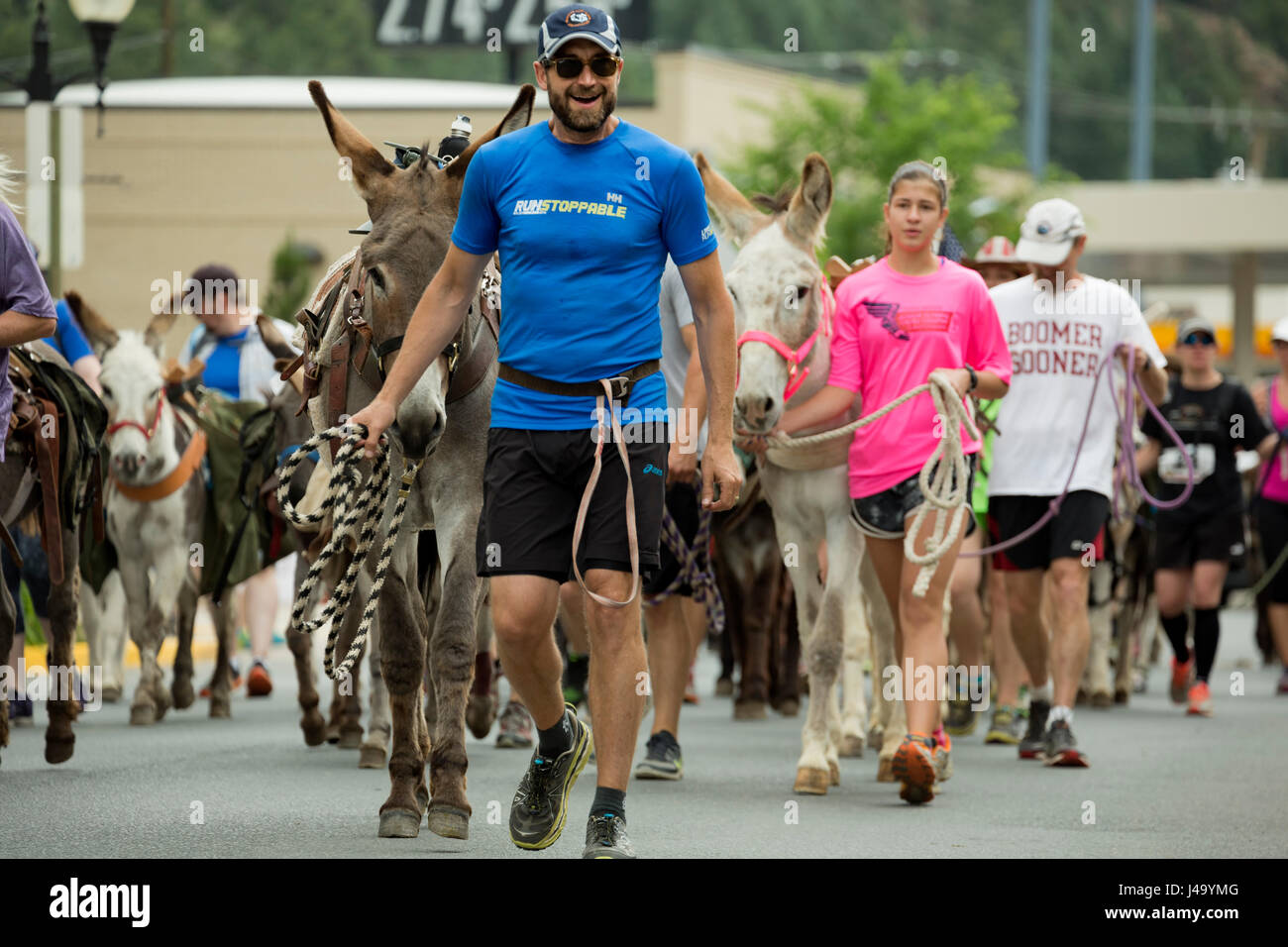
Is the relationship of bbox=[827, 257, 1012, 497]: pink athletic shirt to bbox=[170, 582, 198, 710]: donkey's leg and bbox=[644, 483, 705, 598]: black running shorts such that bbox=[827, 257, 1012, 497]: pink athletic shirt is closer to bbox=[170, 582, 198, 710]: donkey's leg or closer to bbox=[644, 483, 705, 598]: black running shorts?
bbox=[644, 483, 705, 598]: black running shorts

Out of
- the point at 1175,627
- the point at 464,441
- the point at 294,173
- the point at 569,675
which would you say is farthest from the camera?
the point at 294,173

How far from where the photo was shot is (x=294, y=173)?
135 ft

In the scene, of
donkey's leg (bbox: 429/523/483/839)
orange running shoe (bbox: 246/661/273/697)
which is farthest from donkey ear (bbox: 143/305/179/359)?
donkey's leg (bbox: 429/523/483/839)

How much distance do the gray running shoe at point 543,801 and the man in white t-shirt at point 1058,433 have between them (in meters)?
4.60

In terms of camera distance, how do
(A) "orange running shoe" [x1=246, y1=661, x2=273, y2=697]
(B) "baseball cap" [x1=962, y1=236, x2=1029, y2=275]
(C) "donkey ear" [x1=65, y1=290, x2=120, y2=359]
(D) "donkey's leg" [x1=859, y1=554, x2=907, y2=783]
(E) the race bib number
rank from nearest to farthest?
(D) "donkey's leg" [x1=859, y1=554, x2=907, y2=783] → (C) "donkey ear" [x1=65, y1=290, x2=120, y2=359] → (B) "baseball cap" [x1=962, y1=236, x2=1029, y2=275] → (A) "orange running shoe" [x1=246, y1=661, x2=273, y2=697] → (E) the race bib number

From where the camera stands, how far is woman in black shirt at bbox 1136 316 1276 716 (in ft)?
50.7

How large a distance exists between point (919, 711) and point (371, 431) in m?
3.34

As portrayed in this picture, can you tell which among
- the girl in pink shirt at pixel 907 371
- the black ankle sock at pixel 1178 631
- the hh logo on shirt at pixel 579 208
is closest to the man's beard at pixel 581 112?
the hh logo on shirt at pixel 579 208

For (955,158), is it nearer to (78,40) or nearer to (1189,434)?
(1189,434)

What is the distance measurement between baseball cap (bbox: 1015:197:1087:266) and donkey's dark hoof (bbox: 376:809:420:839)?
4757mm

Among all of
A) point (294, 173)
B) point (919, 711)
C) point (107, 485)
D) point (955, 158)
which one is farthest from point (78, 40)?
point (919, 711)

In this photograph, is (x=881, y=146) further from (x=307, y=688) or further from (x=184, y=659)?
(x=307, y=688)

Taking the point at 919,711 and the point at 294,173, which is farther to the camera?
the point at 294,173

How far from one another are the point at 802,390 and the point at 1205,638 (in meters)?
5.91
